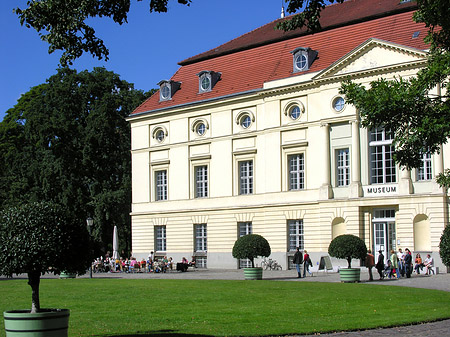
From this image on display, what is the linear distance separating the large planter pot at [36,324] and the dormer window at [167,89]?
135 feet

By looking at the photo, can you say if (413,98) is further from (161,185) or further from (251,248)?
(161,185)

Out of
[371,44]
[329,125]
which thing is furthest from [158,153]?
[371,44]

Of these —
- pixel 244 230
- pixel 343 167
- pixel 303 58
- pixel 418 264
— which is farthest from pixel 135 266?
pixel 418 264

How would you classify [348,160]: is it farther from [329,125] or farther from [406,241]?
[406,241]

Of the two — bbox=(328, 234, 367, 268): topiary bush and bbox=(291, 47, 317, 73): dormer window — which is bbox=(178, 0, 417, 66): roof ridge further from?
bbox=(328, 234, 367, 268): topiary bush

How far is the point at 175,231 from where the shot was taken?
169ft

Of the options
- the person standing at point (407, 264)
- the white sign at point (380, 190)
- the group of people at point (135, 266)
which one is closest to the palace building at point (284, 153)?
the white sign at point (380, 190)

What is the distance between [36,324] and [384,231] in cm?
3102

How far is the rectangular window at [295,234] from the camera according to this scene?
44438 millimetres

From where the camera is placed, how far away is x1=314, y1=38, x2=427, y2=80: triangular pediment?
3856cm

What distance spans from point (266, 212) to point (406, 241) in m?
9.92

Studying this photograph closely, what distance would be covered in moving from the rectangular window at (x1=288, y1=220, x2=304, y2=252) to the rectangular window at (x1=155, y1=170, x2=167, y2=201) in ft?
37.8

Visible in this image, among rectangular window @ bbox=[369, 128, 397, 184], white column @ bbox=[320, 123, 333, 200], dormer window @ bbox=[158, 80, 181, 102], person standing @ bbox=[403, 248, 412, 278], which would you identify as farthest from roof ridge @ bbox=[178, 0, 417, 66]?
person standing @ bbox=[403, 248, 412, 278]

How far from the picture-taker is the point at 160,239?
53.0 m
